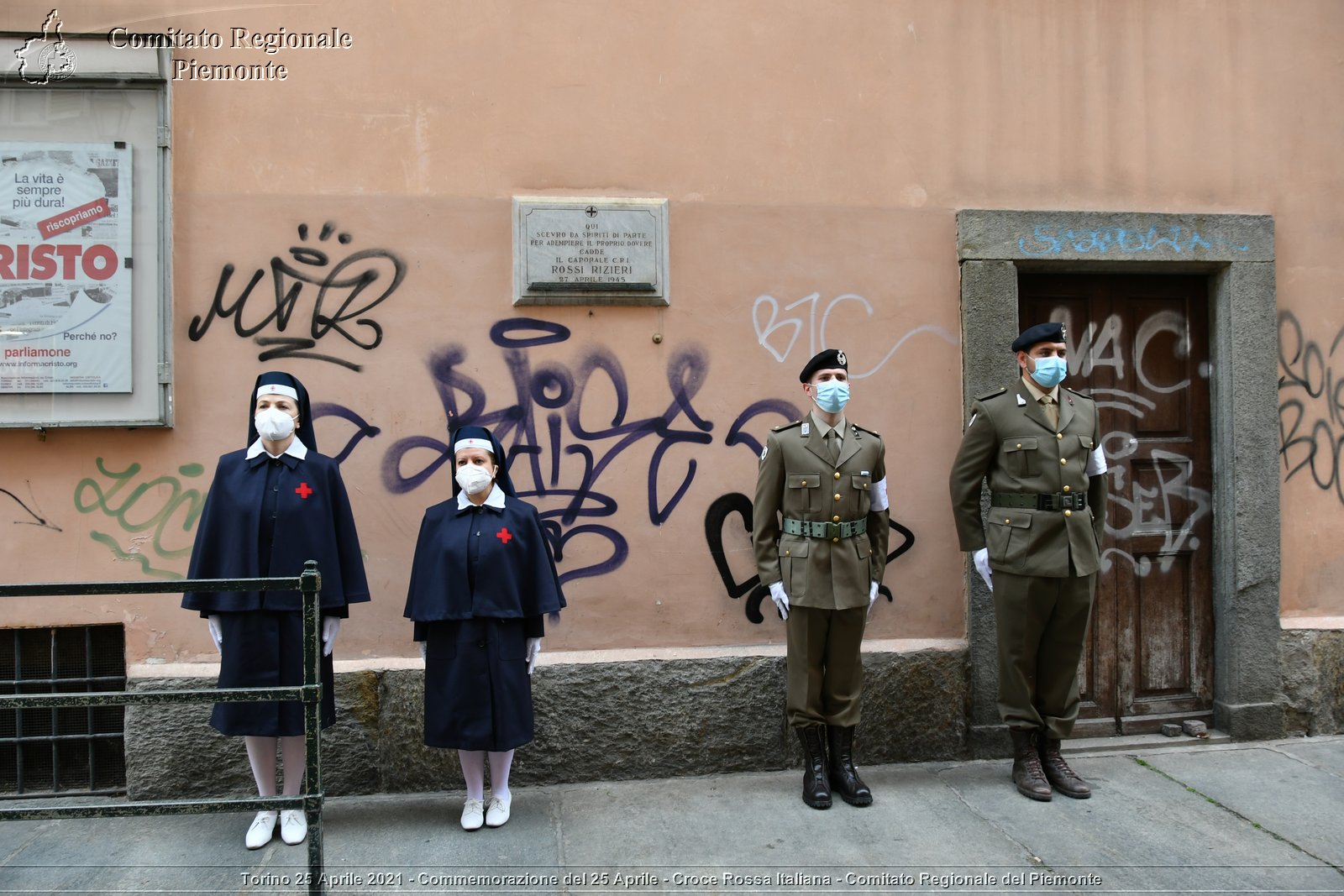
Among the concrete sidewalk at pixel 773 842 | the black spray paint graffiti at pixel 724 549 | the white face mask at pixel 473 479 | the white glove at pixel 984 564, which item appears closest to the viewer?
the concrete sidewalk at pixel 773 842

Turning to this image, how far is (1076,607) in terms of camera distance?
411 cm

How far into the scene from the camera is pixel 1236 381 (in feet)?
15.5

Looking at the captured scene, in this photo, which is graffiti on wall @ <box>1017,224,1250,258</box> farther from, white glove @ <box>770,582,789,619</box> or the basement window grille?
the basement window grille

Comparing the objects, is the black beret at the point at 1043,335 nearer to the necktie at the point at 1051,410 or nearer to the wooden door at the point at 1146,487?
the necktie at the point at 1051,410

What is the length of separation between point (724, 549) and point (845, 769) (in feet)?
3.56

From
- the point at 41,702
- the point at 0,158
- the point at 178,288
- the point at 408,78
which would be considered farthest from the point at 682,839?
the point at 0,158

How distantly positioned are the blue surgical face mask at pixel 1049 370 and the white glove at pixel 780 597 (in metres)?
1.38

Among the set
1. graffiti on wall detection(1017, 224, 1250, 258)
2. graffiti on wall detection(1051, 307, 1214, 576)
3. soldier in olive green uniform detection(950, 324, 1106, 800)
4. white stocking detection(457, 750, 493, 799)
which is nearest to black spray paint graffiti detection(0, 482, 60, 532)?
white stocking detection(457, 750, 493, 799)

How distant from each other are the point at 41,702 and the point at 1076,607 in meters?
3.74

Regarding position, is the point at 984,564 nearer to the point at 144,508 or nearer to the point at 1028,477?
the point at 1028,477

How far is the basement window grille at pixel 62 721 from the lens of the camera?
4.18 metres

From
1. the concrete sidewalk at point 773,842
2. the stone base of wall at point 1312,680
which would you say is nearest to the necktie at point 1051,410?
the concrete sidewalk at point 773,842

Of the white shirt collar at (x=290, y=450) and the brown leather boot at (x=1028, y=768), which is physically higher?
the white shirt collar at (x=290, y=450)

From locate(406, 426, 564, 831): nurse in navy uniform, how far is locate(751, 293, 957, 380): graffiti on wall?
1415 millimetres
